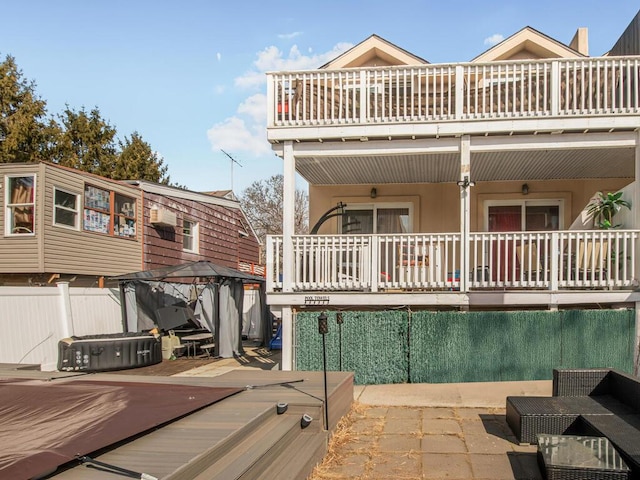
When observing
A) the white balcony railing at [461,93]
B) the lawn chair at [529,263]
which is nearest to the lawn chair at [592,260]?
the lawn chair at [529,263]

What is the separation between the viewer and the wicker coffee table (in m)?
3.96

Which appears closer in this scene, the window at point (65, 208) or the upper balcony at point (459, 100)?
the upper balcony at point (459, 100)

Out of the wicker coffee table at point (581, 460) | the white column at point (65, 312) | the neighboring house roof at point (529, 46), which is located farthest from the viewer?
the neighboring house roof at point (529, 46)

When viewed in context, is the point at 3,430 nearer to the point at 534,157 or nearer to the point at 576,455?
the point at 576,455

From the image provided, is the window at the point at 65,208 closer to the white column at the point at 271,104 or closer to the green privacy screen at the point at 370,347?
the white column at the point at 271,104

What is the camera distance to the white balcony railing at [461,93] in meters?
9.19

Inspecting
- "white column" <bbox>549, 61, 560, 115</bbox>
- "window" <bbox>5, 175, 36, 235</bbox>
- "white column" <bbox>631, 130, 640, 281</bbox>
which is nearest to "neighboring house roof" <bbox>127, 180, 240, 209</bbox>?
"window" <bbox>5, 175, 36, 235</bbox>

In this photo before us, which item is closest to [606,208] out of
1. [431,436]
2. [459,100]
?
[459,100]

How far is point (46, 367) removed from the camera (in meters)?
10.3

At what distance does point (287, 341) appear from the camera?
30.6 ft

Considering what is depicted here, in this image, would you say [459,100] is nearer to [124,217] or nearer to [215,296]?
[215,296]

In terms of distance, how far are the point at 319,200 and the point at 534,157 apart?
493 centimetres

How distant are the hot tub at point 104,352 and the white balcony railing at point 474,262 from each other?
11.1 ft

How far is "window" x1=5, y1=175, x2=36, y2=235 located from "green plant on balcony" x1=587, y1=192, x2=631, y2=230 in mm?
12116
